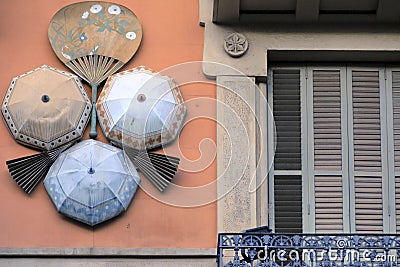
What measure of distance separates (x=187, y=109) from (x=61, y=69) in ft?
4.12

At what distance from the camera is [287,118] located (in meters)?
13.4

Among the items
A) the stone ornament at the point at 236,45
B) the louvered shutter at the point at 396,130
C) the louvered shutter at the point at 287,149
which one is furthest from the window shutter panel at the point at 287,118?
the louvered shutter at the point at 396,130

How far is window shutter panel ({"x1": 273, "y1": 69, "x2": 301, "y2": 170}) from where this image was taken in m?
13.3

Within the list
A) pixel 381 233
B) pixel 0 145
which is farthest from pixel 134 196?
pixel 381 233

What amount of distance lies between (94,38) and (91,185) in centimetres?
150

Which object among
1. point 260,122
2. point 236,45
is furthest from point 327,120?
point 236,45

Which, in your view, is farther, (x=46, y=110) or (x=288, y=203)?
(x=288, y=203)

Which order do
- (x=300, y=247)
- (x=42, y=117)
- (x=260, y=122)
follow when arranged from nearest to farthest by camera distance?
(x=300, y=247)
(x=42, y=117)
(x=260, y=122)

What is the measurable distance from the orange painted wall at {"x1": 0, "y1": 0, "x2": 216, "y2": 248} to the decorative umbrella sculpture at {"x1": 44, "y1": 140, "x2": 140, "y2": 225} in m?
0.11

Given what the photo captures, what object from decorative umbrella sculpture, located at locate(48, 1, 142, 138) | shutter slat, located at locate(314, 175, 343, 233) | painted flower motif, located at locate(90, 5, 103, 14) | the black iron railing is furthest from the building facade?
the black iron railing

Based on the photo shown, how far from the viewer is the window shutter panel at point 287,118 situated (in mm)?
13273

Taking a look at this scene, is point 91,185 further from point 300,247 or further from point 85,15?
point 300,247

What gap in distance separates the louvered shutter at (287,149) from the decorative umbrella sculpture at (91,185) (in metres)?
1.38

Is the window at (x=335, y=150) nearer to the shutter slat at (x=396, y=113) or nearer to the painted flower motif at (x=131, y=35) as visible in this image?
the shutter slat at (x=396, y=113)
